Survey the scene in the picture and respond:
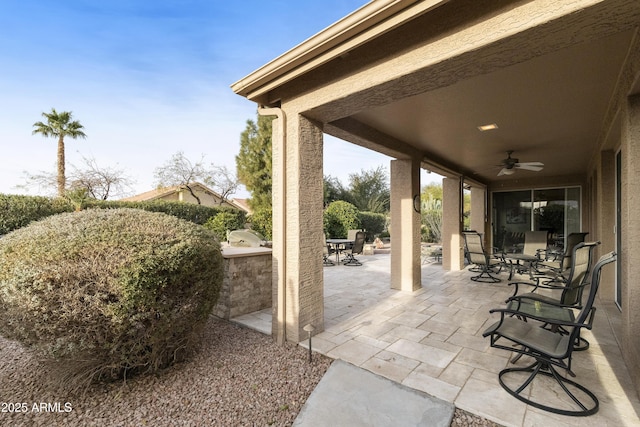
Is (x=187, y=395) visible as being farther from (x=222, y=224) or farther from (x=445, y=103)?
(x=222, y=224)

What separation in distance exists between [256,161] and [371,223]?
8.48 meters

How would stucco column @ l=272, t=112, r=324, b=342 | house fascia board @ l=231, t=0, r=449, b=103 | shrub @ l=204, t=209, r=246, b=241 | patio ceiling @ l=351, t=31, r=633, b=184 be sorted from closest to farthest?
house fascia board @ l=231, t=0, r=449, b=103, patio ceiling @ l=351, t=31, r=633, b=184, stucco column @ l=272, t=112, r=324, b=342, shrub @ l=204, t=209, r=246, b=241

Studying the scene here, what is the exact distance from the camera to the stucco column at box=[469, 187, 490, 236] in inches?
396

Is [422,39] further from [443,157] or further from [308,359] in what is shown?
[443,157]

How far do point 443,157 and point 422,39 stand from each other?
4.68 meters

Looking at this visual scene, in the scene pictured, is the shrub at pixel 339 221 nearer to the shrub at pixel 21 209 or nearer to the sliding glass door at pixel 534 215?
the sliding glass door at pixel 534 215

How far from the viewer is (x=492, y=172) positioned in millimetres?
8234

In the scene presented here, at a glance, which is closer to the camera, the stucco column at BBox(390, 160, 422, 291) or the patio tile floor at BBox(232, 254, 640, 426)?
the patio tile floor at BBox(232, 254, 640, 426)

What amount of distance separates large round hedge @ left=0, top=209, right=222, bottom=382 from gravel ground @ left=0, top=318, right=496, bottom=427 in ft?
0.68

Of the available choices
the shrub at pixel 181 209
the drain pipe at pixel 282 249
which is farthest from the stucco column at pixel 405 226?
the shrub at pixel 181 209

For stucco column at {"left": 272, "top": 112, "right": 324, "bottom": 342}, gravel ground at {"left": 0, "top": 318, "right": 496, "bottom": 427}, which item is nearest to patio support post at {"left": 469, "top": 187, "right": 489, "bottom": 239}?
stucco column at {"left": 272, "top": 112, "right": 324, "bottom": 342}

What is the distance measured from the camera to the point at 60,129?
16.3m

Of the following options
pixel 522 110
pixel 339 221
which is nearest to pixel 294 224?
pixel 522 110

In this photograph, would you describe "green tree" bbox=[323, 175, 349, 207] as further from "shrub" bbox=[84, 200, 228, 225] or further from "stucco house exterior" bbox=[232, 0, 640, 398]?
"stucco house exterior" bbox=[232, 0, 640, 398]
